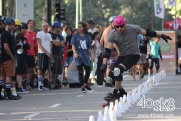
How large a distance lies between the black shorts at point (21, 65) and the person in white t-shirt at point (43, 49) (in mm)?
1422

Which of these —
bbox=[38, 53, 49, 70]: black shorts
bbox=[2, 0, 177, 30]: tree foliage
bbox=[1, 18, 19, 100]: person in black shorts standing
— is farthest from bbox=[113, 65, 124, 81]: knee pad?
bbox=[2, 0, 177, 30]: tree foliage

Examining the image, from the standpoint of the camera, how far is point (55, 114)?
13031 mm

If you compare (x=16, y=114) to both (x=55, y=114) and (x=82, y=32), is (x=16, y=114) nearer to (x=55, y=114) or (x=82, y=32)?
(x=55, y=114)

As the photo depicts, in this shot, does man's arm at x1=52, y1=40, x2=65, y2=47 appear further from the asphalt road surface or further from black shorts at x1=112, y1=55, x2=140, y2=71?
black shorts at x1=112, y1=55, x2=140, y2=71

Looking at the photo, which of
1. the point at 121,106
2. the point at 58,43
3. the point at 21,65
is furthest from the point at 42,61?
the point at 121,106

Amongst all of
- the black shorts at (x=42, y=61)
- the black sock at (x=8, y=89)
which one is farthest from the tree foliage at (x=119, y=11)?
the black sock at (x=8, y=89)

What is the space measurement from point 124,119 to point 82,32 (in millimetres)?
7763

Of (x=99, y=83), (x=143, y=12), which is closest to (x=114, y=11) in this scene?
(x=143, y=12)

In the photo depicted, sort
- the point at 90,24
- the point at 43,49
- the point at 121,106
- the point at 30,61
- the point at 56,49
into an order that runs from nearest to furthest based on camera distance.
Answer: the point at 121,106 → the point at 30,61 → the point at 43,49 → the point at 56,49 → the point at 90,24

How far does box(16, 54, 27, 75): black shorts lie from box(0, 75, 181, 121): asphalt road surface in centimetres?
65

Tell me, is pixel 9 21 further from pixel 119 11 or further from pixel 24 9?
pixel 119 11

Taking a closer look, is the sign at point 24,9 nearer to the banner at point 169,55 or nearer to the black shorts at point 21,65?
the black shorts at point 21,65

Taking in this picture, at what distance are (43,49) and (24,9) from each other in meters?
2.84

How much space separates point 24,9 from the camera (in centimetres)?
2264
